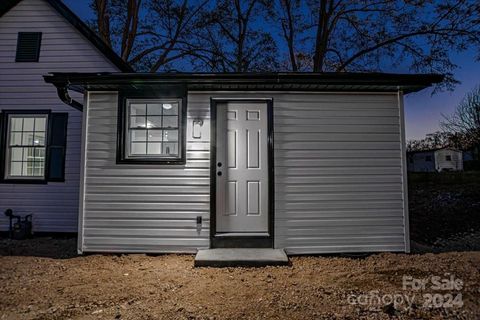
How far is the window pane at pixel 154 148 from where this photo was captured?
4199mm

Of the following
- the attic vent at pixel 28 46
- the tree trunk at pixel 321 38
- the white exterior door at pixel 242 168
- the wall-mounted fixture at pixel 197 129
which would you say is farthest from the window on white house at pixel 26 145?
the tree trunk at pixel 321 38

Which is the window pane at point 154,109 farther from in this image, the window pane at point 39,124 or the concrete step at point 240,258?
the window pane at point 39,124

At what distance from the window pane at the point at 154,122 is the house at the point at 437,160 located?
104 feet

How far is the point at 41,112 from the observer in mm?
5613

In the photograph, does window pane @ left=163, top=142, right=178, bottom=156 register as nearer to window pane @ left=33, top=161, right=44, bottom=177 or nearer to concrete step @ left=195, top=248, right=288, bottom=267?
concrete step @ left=195, top=248, right=288, bottom=267

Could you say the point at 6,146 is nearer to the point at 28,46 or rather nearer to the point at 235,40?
the point at 28,46

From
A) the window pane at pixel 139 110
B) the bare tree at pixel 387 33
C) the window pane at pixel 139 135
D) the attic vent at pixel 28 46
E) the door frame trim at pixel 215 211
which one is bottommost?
the door frame trim at pixel 215 211

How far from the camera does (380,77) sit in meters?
3.73

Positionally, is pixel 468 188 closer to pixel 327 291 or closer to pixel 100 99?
pixel 327 291

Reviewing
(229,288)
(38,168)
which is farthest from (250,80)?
(38,168)

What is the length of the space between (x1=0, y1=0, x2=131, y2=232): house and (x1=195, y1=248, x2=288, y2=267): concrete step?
3559 mm

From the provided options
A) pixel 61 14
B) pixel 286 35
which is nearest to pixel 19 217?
pixel 61 14

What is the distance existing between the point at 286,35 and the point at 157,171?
10.6 m

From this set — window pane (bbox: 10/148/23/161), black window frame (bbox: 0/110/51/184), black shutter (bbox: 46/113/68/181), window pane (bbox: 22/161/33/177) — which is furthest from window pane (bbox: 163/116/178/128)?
window pane (bbox: 10/148/23/161)
